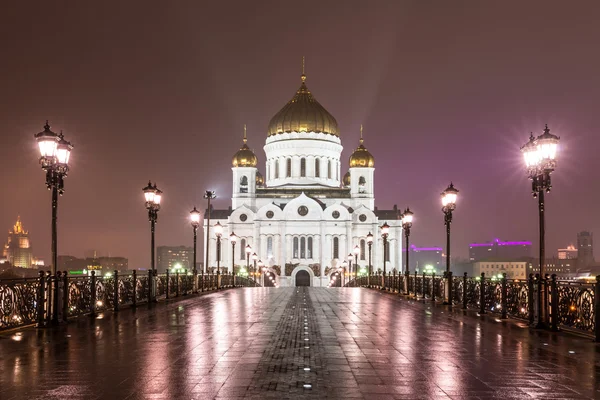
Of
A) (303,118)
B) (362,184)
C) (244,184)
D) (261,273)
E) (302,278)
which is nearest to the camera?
(261,273)

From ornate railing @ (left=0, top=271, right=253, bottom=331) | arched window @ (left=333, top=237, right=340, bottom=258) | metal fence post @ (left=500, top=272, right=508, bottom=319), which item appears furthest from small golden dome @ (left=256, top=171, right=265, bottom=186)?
metal fence post @ (left=500, top=272, right=508, bottom=319)

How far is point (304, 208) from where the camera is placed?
311ft

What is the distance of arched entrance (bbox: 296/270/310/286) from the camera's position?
309ft

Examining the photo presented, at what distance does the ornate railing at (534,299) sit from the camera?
567 inches

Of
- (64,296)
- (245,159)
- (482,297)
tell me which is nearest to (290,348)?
(64,296)

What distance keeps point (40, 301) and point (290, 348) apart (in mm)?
7047

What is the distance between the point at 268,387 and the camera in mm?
8438

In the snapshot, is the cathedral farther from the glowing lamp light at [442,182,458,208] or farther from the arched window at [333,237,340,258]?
the glowing lamp light at [442,182,458,208]

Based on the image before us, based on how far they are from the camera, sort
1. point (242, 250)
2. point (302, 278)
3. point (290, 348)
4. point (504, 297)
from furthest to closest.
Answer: point (242, 250) → point (302, 278) → point (504, 297) → point (290, 348)

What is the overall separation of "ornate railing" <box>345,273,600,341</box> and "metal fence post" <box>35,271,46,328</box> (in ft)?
39.0

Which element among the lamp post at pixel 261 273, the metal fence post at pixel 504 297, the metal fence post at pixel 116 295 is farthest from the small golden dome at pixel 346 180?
the metal fence post at pixel 504 297

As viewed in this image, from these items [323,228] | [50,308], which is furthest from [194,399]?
[323,228]

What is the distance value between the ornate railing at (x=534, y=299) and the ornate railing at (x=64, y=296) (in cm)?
1176

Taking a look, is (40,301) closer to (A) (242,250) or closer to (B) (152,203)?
(B) (152,203)
